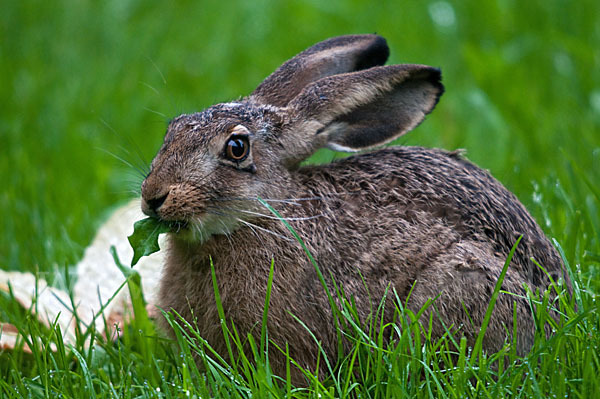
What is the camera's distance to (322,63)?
4.75 metres

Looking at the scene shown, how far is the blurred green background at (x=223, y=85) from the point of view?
19.4ft

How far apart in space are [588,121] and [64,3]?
234 inches

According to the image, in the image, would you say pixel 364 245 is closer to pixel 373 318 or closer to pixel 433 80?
pixel 373 318

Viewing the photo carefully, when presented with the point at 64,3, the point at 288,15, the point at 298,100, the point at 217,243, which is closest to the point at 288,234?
the point at 217,243

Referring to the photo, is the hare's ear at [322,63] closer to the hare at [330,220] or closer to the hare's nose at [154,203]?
the hare at [330,220]

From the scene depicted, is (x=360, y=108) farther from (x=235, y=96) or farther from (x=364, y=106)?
(x=235, y=96)

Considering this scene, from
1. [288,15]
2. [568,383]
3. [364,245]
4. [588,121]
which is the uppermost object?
[288,15]

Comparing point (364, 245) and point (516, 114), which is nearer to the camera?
point (364, 245)

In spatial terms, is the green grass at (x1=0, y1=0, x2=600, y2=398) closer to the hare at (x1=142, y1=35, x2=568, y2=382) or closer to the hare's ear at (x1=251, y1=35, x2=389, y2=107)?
the hare at (x1=142, y1=35, x2=568, y2=382)

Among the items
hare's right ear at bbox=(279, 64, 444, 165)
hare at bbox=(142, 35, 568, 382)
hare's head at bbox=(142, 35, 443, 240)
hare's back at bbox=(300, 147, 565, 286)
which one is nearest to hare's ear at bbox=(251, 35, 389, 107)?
hare's head at bbox=(142, 35, 443, 240)

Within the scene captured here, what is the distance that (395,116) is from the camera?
448 cm

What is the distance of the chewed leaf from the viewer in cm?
398

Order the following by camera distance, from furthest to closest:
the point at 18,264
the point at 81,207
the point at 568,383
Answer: the point at 81,207 → the point at 18,264 → the point at 568,383

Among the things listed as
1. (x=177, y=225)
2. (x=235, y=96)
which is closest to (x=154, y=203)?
(x=177, y=225)
